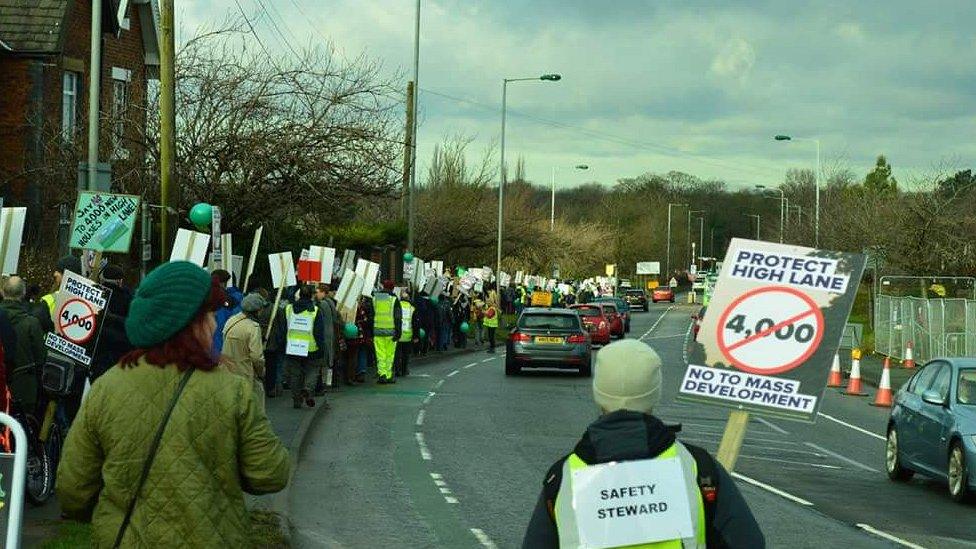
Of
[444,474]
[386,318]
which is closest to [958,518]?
[444,474]

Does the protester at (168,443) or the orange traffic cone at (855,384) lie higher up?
the protester at (168,443)

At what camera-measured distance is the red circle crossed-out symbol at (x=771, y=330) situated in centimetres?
627

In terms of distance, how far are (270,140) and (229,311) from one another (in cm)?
1043

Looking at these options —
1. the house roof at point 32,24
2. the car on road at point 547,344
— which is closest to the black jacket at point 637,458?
the car on road at point 547,344

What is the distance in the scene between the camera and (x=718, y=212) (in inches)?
6058

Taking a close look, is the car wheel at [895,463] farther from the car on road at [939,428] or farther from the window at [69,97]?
the window at [69,97]

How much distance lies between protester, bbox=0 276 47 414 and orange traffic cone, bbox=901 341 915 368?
88.9 feet

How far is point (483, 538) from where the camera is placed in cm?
1113

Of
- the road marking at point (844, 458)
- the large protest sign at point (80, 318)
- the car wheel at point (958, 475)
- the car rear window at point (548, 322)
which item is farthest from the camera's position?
the car rear window at point (548, 322)

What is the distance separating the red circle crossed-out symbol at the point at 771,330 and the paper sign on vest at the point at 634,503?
7.70 feet

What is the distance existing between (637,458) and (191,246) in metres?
14.3

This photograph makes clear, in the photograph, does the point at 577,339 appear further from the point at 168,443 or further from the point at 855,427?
the point at 168,443

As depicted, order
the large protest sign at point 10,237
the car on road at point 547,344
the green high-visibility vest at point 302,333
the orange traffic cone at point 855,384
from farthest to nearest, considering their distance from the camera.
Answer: the car on road at point 547,344, the orange traffic cone at point 855,384, the green high-visibility vest at point 302,333, the large protest sign at point 10,237

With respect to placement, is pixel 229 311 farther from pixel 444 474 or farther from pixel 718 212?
pixel 718 212
